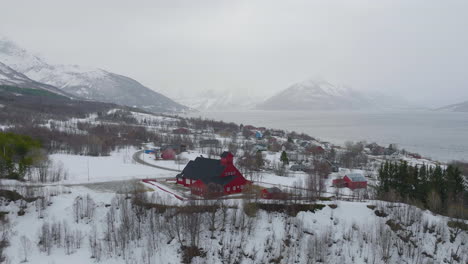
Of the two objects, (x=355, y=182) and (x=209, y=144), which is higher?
(x=209, y=144)

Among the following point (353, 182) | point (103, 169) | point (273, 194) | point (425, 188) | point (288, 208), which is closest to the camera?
point (288, 208)

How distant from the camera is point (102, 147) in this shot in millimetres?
59625

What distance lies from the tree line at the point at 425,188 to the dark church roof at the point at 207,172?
1524 centimetres

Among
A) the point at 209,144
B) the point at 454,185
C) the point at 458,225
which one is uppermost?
the point at 209,144

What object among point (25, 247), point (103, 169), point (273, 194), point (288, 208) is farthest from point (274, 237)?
point (103, 169)

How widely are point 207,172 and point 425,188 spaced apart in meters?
20.3

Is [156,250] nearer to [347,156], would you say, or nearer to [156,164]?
[156,164]

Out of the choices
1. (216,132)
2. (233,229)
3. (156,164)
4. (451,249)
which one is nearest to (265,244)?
(233,229)

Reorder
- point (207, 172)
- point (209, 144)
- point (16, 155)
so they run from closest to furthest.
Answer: point (207, 172)
point (16, 155)
point (209, 144)

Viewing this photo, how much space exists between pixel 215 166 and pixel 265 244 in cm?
1130

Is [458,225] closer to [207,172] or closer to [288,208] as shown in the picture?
[288,208]

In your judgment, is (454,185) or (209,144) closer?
(454,185)

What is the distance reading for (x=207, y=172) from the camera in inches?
1244

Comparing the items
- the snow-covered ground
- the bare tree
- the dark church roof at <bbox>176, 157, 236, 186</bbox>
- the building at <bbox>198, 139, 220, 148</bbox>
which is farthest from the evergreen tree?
the building at <bbox>198, 139, 220, 148</bbox>
